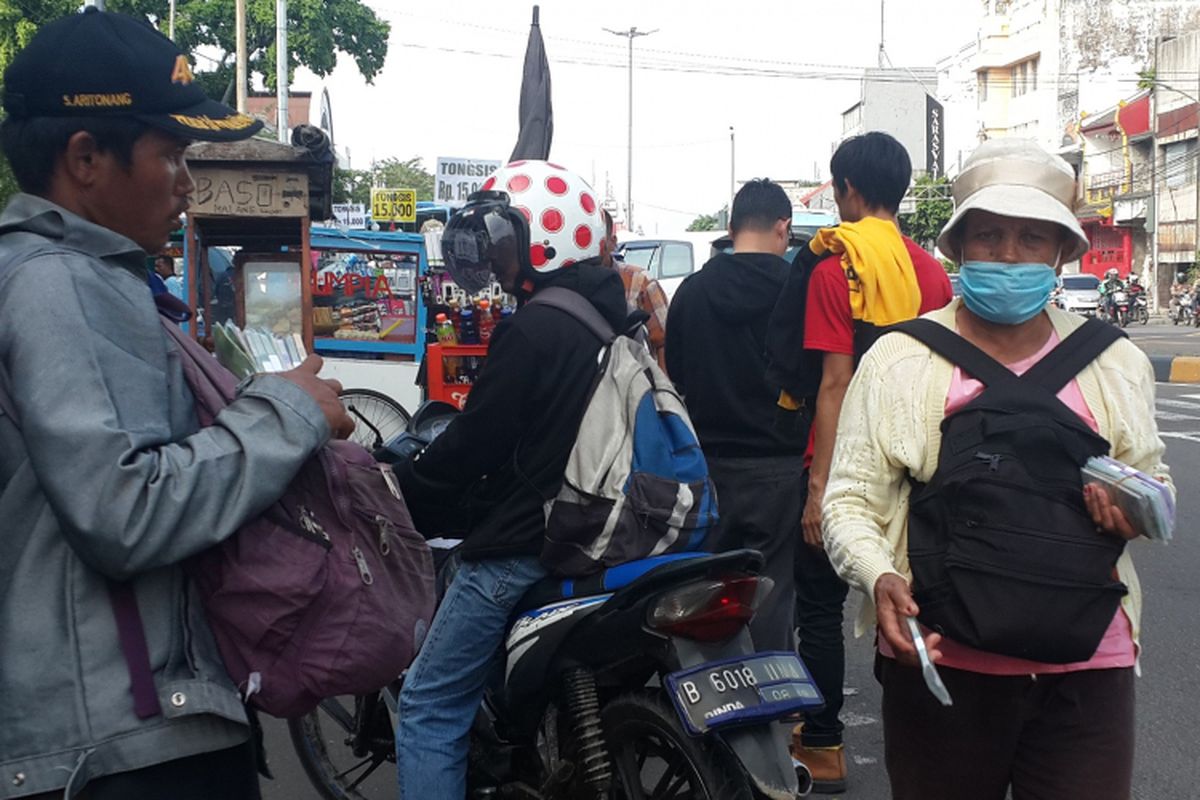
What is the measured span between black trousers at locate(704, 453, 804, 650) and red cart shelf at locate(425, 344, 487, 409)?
4.72 m

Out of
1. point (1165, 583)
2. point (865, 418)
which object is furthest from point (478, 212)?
point (1165, 583)

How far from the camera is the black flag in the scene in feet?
31.7

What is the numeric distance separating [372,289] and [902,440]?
31.3ft

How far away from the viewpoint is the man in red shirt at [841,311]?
3.86 m

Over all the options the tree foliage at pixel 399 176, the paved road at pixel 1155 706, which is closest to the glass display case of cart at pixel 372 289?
the paved road at pixel 1155 706

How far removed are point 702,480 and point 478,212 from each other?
942 mm

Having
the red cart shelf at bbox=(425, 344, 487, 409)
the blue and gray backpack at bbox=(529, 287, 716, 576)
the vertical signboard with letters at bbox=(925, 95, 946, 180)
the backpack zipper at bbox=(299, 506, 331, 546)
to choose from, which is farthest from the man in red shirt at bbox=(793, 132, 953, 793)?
the vertical signboard with letters at bbox=(925, 95, 946, 180)

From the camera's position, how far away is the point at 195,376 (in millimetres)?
1844

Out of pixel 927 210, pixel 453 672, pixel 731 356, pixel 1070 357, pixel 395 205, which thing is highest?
pixel 927 210

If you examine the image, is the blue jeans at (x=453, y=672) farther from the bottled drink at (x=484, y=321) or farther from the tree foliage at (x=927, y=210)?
the tree foliage at (x=927, y=210)

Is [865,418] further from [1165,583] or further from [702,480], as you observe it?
[1165,583]

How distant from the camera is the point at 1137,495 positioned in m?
2.16

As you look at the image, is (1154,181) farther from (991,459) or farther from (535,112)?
(991,459)

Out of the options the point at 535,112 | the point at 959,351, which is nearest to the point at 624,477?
the point at 959,351
